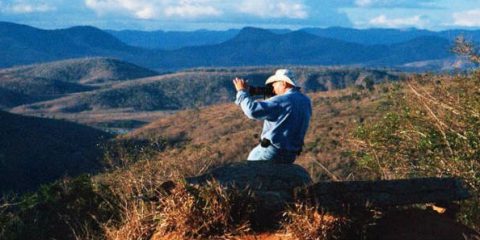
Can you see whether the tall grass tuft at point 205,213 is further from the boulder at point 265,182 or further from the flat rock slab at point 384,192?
the flat rock slab at point 384,192

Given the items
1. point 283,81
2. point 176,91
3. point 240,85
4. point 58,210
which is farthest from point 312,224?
point 176,91

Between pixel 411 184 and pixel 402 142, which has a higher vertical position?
pixel 411 184

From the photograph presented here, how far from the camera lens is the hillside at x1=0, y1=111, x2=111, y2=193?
52.2 m

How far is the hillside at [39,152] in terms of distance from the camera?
52188 millimetres

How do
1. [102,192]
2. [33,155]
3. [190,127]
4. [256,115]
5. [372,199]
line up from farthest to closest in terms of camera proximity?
[190,127], [33,155], [102,192], [256,115], [372,199]

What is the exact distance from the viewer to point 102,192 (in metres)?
9.67

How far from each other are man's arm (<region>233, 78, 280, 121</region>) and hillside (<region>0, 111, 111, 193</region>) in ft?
129

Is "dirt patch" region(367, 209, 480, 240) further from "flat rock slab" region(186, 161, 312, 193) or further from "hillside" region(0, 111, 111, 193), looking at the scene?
"hillside" region(0, 111, 111, 193)

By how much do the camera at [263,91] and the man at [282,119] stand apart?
96 millimetres

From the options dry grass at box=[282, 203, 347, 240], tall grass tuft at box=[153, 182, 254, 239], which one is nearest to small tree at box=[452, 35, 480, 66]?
dry grass at box=[282, 203, 347, 240]

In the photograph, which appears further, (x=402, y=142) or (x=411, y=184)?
(x=402, y=142)

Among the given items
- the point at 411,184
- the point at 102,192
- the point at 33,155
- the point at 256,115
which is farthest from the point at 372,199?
the point at 33,155

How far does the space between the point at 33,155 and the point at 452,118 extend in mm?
53268

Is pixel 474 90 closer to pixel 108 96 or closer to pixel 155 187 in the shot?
pixel 155 187
